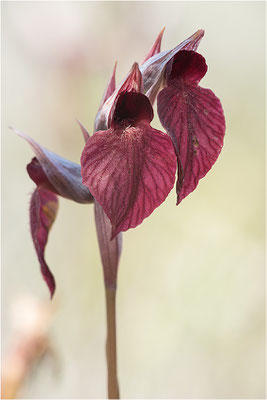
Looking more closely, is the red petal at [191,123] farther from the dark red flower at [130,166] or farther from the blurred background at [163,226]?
the blurred background at [163,226]

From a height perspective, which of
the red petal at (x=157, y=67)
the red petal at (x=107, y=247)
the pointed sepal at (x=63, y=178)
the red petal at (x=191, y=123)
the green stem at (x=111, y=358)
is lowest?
the green stem at (x=111, y=358)

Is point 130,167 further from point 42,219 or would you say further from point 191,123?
point 42,219

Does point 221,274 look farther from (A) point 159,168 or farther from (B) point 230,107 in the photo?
(A) point 159,168

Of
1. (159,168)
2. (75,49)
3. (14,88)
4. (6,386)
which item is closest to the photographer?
(159,168)

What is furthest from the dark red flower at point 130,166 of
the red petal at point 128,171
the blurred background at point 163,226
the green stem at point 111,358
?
the blurred background at point 163,226

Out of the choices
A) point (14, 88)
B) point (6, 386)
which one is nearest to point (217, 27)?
point (14, 88)

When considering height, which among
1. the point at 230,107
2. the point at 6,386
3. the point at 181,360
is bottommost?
the point at 181,360

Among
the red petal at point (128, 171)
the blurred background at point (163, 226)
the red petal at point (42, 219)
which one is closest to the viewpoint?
the red petal at point (128, 171)

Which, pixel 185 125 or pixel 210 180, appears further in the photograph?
pixel 210 180
